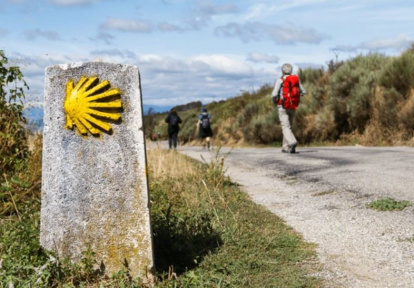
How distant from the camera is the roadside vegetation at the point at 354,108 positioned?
16.9 meters

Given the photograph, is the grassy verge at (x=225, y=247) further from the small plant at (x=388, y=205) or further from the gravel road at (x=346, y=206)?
the small plant at (x=388, y=205)

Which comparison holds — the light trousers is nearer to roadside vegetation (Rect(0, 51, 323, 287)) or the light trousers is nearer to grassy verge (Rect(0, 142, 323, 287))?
roadside vegetation (Rect(0, 51, 323, 287))

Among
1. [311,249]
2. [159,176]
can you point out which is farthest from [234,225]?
[159,176]

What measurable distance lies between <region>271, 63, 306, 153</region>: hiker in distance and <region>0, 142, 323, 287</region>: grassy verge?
6960mm

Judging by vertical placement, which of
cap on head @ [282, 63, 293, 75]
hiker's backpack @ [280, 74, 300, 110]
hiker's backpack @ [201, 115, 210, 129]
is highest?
cap on head @ [282, 63, 293, 75]

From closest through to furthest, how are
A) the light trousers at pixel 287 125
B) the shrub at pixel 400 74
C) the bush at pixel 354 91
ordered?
the light trousers at pixel 287 125 → the shrub at pixel 400 74 → the bush at pixel 354 91

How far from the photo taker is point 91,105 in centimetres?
403

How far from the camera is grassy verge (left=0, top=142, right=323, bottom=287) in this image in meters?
3.88

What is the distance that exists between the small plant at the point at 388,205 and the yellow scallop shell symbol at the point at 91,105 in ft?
12.9

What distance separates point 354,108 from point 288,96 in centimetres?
538

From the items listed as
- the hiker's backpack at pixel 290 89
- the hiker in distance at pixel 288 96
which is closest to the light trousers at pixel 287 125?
the hiker in distance at pixel 288 96

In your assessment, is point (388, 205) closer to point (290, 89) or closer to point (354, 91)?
point (290, 89)

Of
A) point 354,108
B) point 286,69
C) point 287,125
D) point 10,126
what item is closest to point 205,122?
point 354,108

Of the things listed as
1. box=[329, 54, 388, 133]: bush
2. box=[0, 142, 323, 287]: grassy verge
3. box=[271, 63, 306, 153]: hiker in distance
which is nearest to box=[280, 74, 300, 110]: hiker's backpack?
box=[271, 63, 306, 153]: hiker in distance
